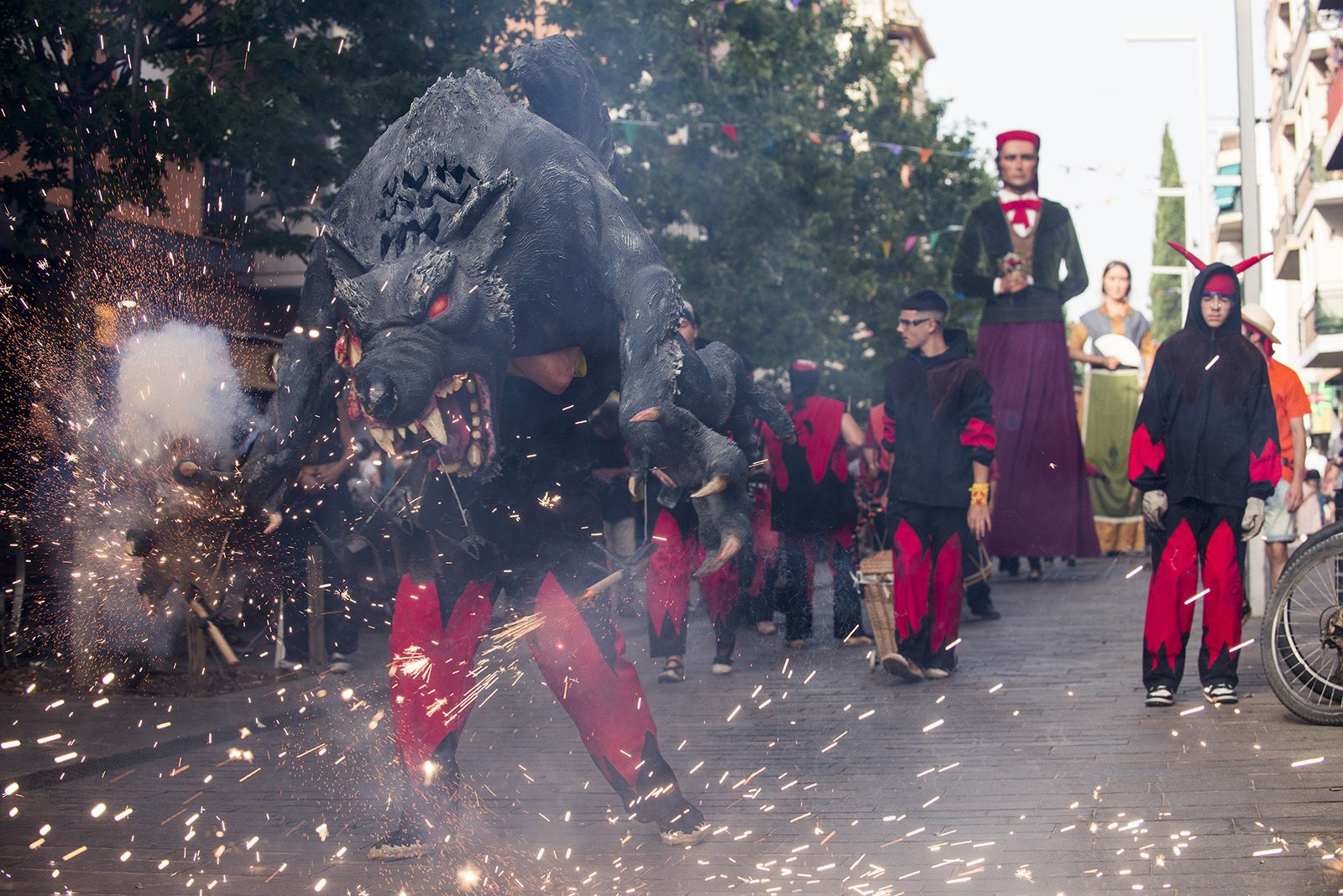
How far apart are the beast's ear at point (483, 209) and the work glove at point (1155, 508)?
14.8 feet

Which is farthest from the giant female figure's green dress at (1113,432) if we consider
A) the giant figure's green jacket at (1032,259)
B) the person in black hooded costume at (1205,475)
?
the person in black hooded costume at (1205,475)

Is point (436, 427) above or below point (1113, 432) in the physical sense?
above

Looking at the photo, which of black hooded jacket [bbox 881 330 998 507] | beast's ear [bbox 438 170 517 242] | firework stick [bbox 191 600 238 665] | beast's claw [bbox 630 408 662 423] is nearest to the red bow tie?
black hooded jacket [bbox 881 330 998 507]

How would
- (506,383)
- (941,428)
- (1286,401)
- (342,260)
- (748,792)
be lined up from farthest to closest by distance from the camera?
(1286,401), (941,428), (748,792), (506,383), (342,260)

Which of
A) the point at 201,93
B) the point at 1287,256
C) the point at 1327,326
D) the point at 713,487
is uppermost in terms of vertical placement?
the point at 1287,256

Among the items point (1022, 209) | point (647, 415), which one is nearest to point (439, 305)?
point (647, 415)

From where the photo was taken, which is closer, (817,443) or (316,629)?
(316,629)

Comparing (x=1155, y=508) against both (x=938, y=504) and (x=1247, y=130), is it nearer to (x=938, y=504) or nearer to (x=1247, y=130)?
(x=938, y=504)

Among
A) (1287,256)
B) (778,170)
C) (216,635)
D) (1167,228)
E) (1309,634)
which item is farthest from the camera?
(1167,228)

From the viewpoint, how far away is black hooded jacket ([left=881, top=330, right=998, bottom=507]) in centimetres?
862

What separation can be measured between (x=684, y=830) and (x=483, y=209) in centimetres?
214

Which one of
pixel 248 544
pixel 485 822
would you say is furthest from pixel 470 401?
pixel 485 822

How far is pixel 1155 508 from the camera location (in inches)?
300

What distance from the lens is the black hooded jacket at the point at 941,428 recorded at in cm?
862
